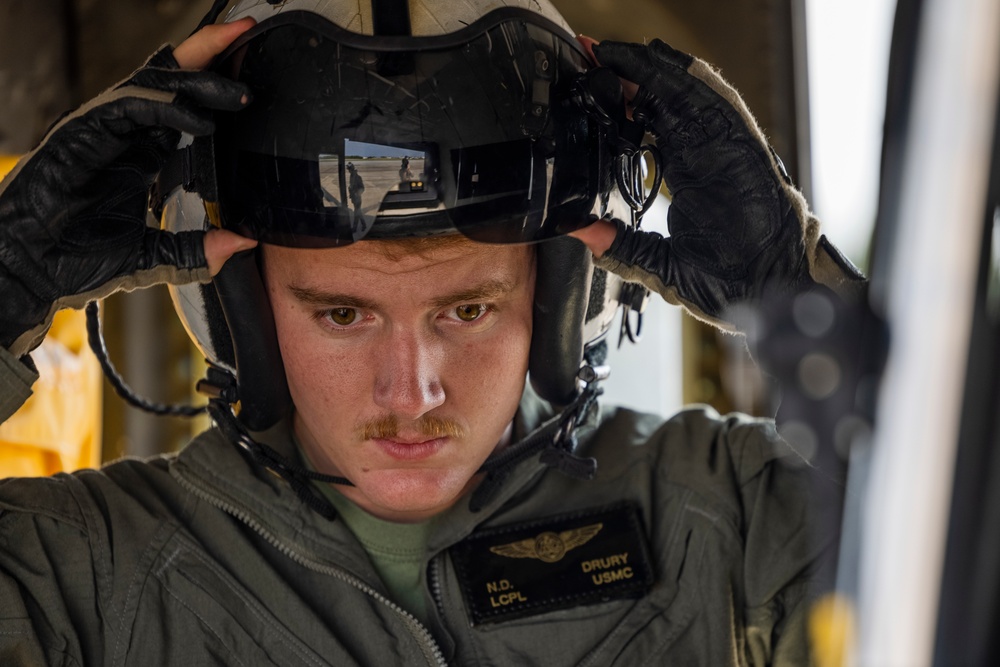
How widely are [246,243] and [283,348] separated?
0.20 meters

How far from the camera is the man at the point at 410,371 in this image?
127 centimetres

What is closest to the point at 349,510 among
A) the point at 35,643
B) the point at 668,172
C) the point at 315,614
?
the point at 315,614

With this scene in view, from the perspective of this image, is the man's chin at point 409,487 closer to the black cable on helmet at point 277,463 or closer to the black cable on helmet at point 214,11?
the black cable on helmet at point 277,463

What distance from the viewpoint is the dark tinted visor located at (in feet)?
4.06

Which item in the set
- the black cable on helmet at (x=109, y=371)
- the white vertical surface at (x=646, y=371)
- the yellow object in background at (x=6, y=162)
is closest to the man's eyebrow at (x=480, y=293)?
the black cable on helmet at (x=109, y=371)

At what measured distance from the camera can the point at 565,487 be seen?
1659 millimetres

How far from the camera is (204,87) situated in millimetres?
1218

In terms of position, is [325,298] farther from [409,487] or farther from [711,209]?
[711,209]

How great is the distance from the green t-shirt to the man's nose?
0.25 m

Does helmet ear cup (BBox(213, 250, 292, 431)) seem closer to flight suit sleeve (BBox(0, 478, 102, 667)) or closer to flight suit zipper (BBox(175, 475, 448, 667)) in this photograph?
flight suit zipper (BBox(175, 475, 448, 667))

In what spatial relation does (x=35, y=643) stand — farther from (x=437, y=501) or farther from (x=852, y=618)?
(x=852, y=618)

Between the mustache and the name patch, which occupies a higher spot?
the mustache

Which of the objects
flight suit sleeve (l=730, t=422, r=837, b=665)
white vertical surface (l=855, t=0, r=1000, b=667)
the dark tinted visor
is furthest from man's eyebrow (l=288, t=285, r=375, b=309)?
white vertical surface (l=855, t=0, r=1000, b=667)

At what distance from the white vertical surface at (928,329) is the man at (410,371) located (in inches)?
35.0
